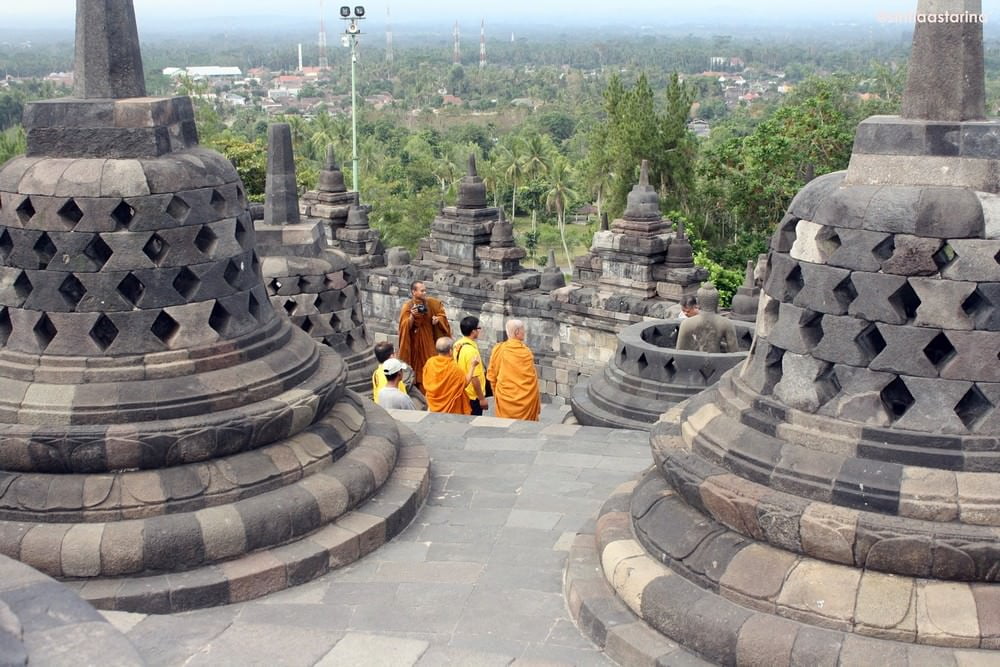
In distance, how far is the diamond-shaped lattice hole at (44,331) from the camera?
5590mm

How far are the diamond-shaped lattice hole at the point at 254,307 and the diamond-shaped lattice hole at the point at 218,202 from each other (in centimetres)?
49

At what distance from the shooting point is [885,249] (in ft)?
14.0

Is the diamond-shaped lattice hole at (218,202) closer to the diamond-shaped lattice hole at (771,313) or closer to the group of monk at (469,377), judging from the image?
the diamond-shaped lattice hole at (771,313)

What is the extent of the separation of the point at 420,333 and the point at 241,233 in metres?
6.79

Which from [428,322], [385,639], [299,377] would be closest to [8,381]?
[299,377]

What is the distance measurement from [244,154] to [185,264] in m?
34.2

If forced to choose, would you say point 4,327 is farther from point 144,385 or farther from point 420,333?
point 420,333

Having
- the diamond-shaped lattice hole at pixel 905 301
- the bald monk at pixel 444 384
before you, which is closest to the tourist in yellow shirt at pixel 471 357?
the bald monk at pixel 444 384

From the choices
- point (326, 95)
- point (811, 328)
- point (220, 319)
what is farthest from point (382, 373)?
point (326, 95)

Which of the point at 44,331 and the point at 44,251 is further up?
the point at 44,251

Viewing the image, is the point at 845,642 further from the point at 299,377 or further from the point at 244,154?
the point at 244,154

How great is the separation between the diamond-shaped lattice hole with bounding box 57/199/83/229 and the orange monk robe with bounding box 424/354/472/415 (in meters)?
4.23

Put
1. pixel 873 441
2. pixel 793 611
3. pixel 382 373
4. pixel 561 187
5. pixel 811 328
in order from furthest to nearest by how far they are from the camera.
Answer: pixel 561 187
pixel 382 373
pixel 811 328
pixel 873 441
pixel 793 611

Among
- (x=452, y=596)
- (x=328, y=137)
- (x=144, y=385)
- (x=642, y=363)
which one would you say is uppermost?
(x=144, y=385)
